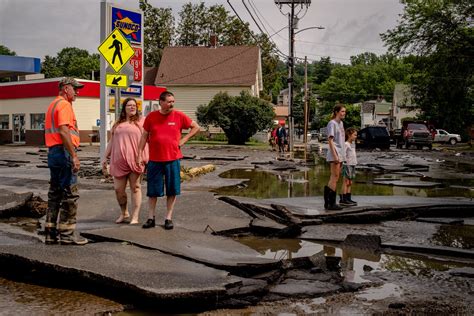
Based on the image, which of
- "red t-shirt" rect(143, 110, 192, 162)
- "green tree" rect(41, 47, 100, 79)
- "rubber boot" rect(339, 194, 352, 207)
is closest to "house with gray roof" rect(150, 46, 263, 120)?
"green tree" rect(41, 47, 100, 79)

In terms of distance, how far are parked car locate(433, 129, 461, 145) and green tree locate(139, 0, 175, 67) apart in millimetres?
36465

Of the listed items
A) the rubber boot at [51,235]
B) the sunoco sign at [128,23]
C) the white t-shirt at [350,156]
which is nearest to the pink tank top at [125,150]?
the rubber boot at [51,235]

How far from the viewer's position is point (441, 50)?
1629 inches

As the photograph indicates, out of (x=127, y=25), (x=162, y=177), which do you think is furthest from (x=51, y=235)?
(x=127, y=25)

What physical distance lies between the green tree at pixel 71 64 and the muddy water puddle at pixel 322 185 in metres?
82.2

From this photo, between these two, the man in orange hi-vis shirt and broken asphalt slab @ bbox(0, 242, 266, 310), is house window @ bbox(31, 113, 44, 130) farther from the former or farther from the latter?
broken asphalt slab @ bbox(0, 242, 266, 310)

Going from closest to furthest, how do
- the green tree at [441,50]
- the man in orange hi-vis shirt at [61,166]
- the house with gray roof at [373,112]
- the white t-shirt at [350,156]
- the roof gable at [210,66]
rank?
the man in orange hi-vis shirt at [61,166]
the white t-shirt at [350,156]
the green tree at [441,50]
the roof gable at [210,66]
the house with gray roof at [373,112]

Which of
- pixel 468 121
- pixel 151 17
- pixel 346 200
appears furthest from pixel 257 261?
pixel 151 17

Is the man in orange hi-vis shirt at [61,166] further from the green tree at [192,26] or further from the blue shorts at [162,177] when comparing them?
→ the green tree at [192,26]

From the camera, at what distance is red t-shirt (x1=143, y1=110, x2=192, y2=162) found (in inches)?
299

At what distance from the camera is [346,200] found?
428 inches

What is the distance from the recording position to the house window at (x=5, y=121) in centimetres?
4909

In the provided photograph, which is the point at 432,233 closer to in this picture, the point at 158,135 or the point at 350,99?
the point at 158,135

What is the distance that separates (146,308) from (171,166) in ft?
9.45
